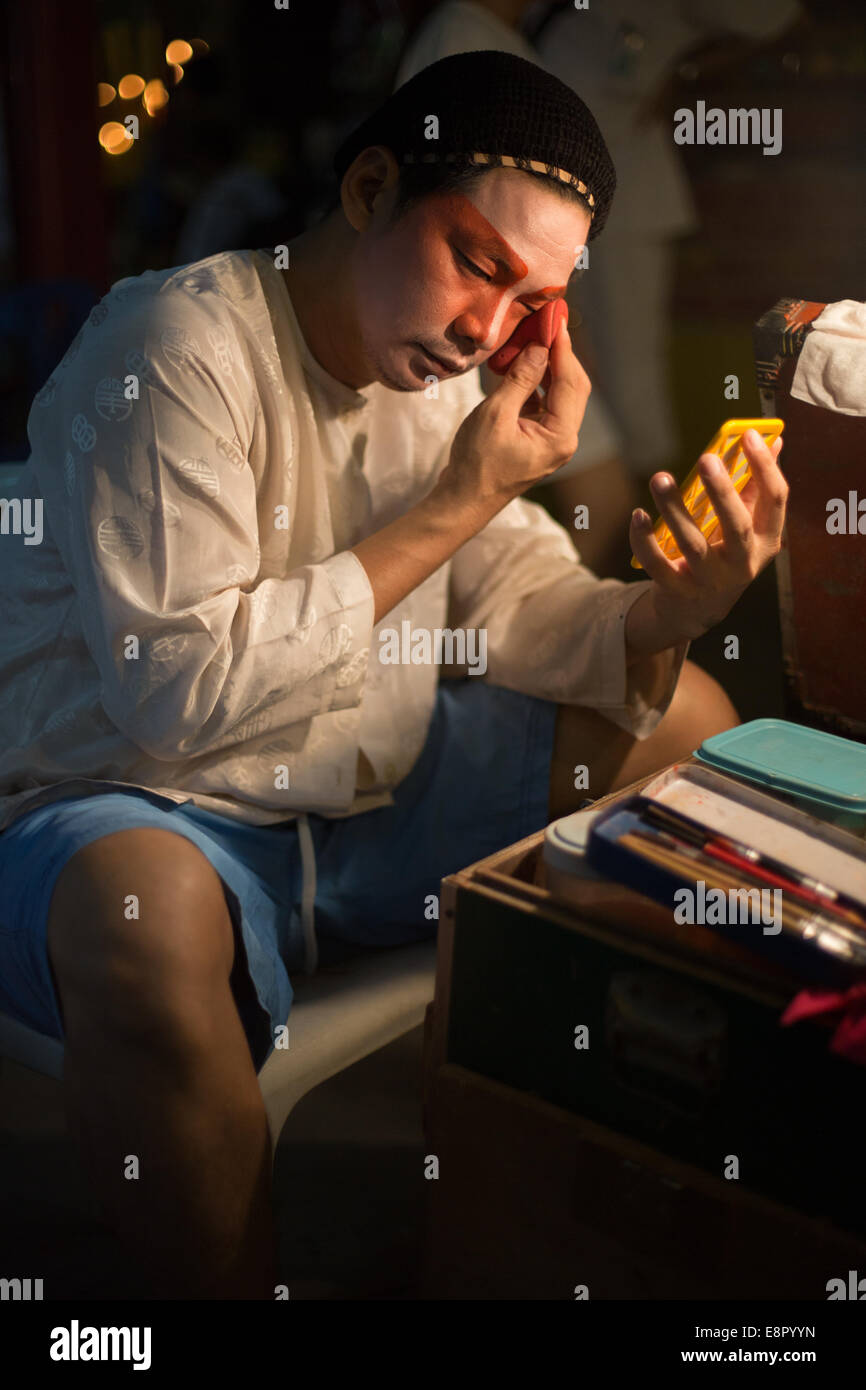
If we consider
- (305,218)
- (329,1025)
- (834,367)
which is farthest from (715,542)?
(305,218)

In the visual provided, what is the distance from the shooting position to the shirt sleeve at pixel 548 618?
3.97 ft

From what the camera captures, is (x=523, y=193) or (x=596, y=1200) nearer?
(x=596, y=1200)

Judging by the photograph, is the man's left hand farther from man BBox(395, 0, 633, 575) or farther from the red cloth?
man BBox(395, 0, 633, 575)

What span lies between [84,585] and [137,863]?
248 millimetres

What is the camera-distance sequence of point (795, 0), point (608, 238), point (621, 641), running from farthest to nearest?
point (608, 238) → point (795, 0) → point (621, 641)

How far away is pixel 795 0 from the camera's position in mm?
1526

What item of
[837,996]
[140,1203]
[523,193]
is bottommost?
[140,1203]

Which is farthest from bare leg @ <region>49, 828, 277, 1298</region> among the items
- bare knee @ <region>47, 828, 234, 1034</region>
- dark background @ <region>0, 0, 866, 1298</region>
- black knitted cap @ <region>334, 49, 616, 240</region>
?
black knitted cap @ <region>334, 49, 616, 240</region>

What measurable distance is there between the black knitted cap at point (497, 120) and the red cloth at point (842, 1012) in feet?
2.29

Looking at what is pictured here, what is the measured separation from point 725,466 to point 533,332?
220 millimetres

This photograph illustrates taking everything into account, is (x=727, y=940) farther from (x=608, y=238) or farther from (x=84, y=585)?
(x=608, y=238)

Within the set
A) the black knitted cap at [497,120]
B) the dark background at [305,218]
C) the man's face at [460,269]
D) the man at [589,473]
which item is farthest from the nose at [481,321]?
the man at [589,473]
